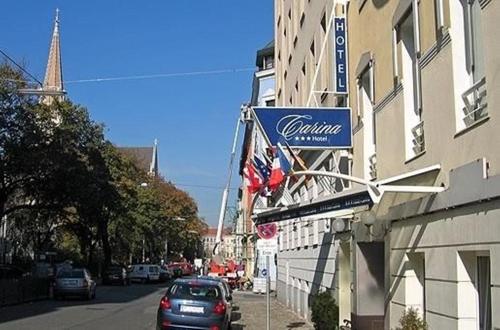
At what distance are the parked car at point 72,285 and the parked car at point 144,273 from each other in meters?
29.7

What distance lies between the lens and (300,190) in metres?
25.3

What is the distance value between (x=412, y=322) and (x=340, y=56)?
25.8 feet

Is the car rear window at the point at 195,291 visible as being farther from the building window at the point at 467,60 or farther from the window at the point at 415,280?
the building window at the point at 467,60

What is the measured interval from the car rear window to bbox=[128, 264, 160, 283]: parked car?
160 ft

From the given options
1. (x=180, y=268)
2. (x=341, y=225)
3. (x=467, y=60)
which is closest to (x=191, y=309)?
(x=341, y=225)

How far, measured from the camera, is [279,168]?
1304 cm

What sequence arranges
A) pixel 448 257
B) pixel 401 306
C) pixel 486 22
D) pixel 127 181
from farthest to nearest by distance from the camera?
1. pixel 127 181
2. pixel 401 306
3. pixel 448 257
4. pixel 486 22

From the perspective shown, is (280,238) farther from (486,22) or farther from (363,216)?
(486,22)

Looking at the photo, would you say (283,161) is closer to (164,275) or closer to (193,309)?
(193,309)

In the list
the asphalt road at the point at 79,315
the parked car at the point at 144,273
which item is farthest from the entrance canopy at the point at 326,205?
the parked car at the point at 144,273

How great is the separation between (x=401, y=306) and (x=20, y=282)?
2514cm

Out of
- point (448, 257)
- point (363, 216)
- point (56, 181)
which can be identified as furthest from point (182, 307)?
point (56, 181)

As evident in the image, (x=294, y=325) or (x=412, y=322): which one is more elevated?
(x=412, y=322)

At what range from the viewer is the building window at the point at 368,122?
14.3 m
